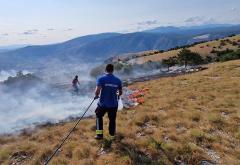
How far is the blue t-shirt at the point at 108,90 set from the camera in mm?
11523

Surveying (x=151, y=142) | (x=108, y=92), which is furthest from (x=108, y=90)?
(x=151, y=142)

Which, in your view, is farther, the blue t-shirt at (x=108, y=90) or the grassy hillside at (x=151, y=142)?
the blue t-shirt at (x=108, y=90)

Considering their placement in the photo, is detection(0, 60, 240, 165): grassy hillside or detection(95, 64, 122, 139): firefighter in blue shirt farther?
detection(95, 64, 122, 139): firefighter in blue shirt

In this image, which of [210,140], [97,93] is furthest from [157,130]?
[97,93]

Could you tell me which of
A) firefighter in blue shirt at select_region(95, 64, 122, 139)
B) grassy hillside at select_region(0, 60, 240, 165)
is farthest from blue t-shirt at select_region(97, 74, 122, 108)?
grassy hillside at select_region(0, 60, 240, 165)

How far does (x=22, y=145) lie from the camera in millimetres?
12555

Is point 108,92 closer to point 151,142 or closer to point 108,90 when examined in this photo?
point 108,90

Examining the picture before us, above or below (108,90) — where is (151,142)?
below

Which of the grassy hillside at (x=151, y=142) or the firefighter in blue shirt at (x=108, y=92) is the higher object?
the firefighter in blue shirt at (x=108, y=92)

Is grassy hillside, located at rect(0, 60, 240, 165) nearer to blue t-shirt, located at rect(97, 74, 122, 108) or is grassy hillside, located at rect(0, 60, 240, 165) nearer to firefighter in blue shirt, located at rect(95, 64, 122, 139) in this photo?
firefighter in blue shirt, located at rect(95, 64, 122, 139)

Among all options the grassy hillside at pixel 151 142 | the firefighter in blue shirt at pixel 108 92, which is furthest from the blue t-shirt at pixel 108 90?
the grassy hillside at pixel 151 142

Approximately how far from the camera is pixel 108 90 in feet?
38.1

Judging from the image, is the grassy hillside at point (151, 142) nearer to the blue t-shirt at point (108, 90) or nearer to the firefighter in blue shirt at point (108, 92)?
the firefighter in blue shirt at point (108, 92)

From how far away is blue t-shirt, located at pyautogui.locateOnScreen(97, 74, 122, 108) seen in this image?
11523 mm
